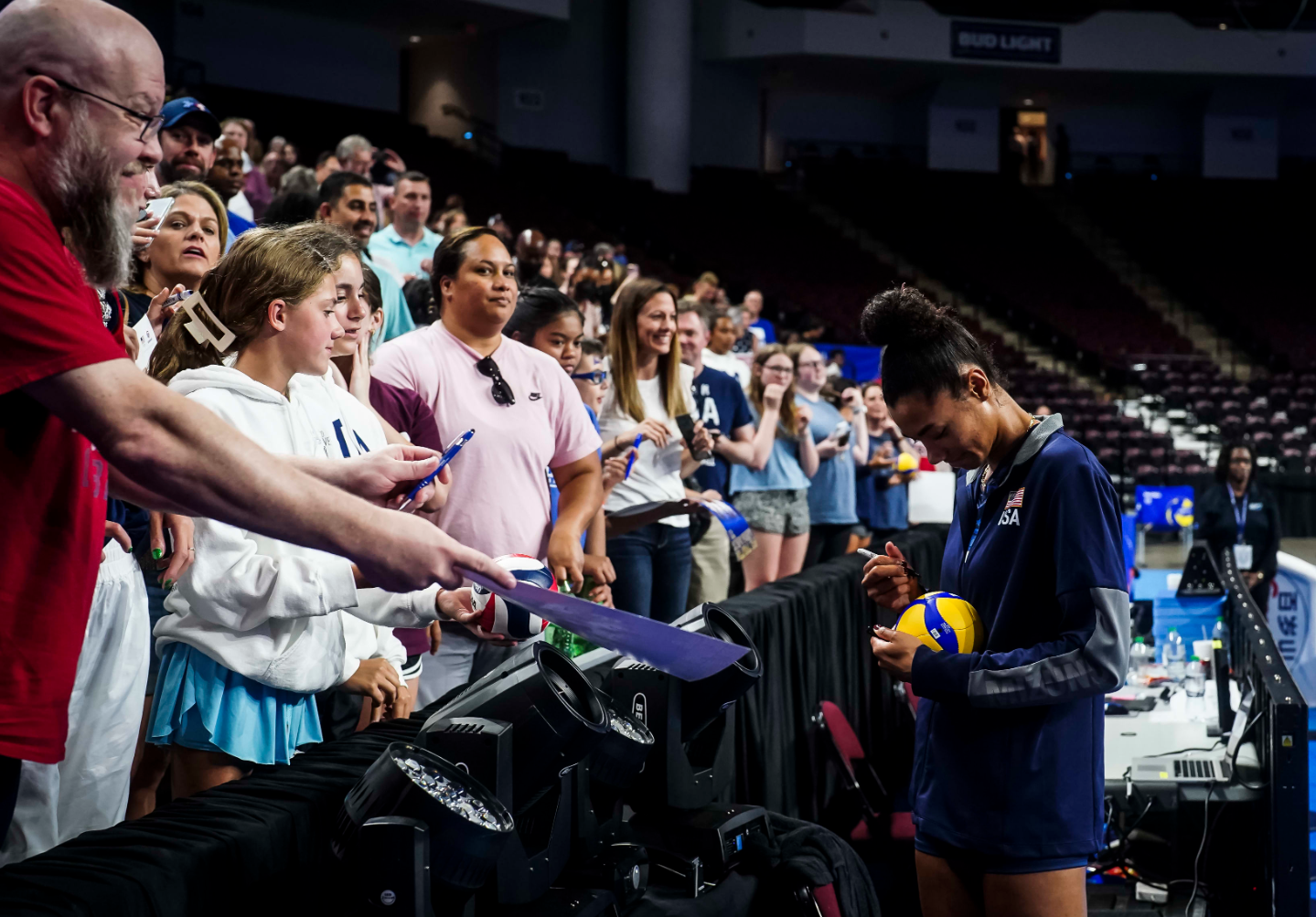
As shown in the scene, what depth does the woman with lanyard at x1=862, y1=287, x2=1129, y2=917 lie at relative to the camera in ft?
7.13

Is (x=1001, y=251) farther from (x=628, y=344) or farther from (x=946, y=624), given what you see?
(x=946, y=624)

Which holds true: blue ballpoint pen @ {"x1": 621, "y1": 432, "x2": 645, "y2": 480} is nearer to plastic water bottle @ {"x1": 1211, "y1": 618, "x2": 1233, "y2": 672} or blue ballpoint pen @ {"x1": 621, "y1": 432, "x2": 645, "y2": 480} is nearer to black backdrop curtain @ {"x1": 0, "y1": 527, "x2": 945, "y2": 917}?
black backdrop curtain @ {"x1": 0, "y1": 527, "x2": 945, "y2": 917}

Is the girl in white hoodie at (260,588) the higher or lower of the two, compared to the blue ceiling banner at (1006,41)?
lower

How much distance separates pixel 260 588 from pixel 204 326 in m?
0.55

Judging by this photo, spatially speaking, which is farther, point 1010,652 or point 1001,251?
point 1001,251

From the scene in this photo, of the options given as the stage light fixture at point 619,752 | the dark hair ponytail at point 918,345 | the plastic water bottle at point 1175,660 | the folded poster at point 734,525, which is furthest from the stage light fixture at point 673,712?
the plastic water bottle at point 1175,660

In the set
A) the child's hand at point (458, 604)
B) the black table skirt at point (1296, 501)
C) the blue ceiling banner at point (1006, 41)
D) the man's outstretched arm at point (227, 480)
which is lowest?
the black table skirt at point (1296, 501)

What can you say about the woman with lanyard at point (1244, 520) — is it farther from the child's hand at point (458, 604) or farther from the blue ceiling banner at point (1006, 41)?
the blue ceiling banner at point (1006, 41)

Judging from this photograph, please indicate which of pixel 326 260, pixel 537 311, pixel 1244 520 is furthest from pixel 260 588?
pixel 1244 520

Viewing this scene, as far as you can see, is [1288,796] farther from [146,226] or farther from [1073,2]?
[1073,2]

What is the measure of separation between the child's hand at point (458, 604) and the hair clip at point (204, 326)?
617mm

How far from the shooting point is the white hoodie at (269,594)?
7.09 ft

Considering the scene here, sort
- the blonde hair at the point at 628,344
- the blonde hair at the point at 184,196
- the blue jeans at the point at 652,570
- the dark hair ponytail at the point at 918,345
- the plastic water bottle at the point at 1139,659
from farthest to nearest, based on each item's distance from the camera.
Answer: the plastic water bottle at the point at 1139,659 → the blonde hair at the point at 628,344 → the blue jeans at the point at 652,570 → the blonde hair at the point at 184,196 → the dark hair ponytail at the point at 918,345

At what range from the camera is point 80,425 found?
1.22 m
